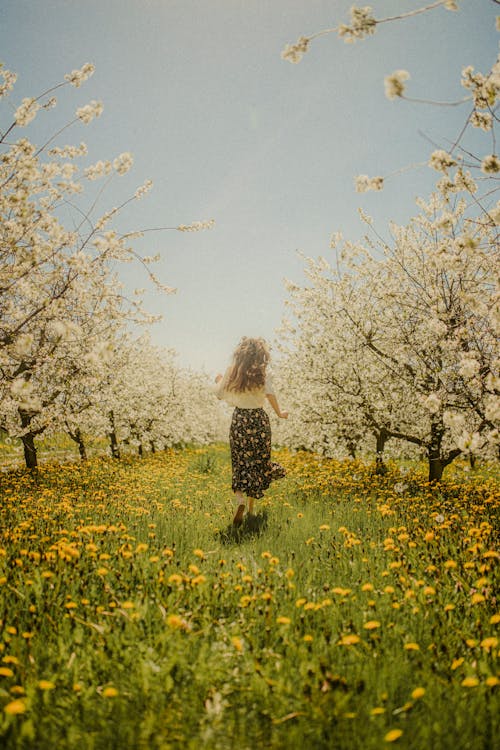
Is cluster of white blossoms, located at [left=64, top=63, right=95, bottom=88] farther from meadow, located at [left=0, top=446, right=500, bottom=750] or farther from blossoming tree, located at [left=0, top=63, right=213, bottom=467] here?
meadow, located at [left=0, top=446, right=500, bottom=750]

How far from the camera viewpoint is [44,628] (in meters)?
2.82

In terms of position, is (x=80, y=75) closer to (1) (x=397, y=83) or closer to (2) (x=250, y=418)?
(1) (x=397, y=83)

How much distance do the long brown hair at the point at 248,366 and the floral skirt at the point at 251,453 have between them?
15.4 inches

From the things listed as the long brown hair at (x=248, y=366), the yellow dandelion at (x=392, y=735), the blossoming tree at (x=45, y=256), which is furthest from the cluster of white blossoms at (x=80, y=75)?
the yellow dandelion at (x=392, y=735)

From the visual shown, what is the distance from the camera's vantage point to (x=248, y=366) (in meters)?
6.27

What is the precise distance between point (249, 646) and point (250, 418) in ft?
12.4

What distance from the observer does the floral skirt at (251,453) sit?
612cm

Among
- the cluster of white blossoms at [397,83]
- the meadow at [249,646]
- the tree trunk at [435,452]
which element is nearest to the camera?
the meadow at [249,646]

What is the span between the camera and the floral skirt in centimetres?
612

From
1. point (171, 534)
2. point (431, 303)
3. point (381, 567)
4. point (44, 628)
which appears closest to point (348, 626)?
point (381, 567)

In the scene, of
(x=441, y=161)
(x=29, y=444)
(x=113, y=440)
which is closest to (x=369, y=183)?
(x=441, y=161)

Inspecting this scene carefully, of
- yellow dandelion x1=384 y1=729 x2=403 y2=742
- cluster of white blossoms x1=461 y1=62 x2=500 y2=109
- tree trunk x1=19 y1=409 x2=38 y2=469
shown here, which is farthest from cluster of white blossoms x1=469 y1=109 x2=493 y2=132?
tree trunk x1=19 y1=409 x2=38 y2=469

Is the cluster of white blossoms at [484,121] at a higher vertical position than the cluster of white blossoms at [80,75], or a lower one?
lower

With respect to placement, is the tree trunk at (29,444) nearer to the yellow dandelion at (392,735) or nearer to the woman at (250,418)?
the woman at (250,418)
